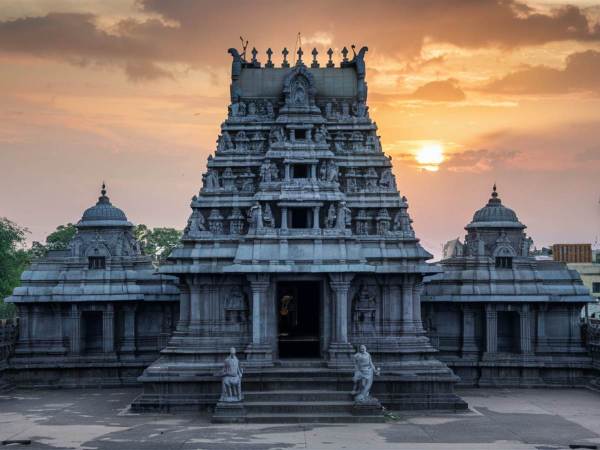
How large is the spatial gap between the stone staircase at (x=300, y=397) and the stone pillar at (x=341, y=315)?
0.92 m

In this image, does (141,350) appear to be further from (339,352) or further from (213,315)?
(339,352)

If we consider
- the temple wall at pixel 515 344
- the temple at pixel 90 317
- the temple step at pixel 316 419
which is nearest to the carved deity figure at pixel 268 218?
the temple step at pixel 316 419

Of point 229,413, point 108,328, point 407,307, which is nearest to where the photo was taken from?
point 229,413

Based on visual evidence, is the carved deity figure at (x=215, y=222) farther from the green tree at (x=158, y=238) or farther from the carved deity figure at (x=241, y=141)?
the green tree at (x=158, y=238)

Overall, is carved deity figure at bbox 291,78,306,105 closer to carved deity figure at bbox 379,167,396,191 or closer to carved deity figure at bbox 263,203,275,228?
carved deity figure at bbox 379,167,396,191

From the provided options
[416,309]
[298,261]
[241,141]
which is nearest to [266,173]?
[241,141]

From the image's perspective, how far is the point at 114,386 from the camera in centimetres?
4950

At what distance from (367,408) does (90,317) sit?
17742 millimetres

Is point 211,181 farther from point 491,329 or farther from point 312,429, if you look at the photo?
point 491,329

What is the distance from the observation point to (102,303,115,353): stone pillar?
5009 centimetres

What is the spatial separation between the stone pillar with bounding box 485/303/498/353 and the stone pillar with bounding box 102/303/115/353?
16405 millimetres

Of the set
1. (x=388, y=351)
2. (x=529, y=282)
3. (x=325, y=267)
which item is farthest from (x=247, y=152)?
(x=529, y=282)

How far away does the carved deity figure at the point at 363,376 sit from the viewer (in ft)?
127

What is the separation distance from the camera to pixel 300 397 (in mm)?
39750
